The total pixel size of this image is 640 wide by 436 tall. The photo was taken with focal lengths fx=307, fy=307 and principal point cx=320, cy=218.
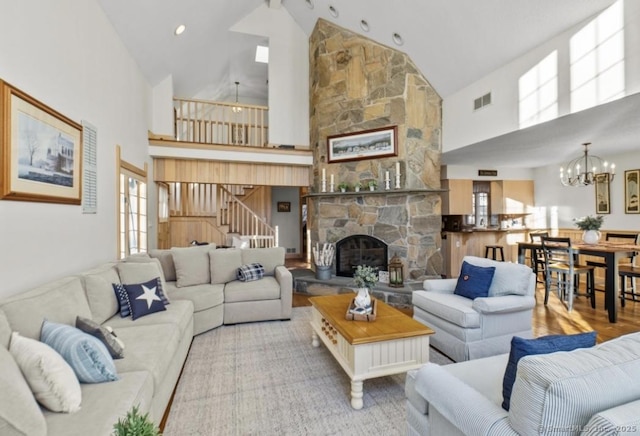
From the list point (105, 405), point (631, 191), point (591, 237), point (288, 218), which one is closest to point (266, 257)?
point (105, 405)

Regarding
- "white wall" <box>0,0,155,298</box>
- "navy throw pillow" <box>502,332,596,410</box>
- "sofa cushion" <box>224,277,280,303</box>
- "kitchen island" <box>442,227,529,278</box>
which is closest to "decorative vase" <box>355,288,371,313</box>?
"navy throw pillow" <box>502,332,596,410</box>

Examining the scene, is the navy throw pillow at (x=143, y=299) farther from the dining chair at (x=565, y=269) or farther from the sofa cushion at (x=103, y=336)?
the dining chair at (x=565, y=269)

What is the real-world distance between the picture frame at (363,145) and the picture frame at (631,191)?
14.0 ft

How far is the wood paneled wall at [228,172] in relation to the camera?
532cm

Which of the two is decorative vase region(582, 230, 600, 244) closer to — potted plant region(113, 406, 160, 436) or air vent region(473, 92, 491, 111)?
air vent region(473, 92, 491, 111)

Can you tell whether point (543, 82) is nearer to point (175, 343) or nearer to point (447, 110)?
point (447, 110)

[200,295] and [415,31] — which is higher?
[415,31]

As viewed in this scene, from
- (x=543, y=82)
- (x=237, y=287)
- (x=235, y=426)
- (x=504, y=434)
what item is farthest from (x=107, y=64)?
(x=543, y=82)

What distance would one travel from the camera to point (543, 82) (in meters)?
3.38

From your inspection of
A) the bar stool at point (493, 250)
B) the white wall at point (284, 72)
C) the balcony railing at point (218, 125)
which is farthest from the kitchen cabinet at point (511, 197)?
the balcony railing at point (218, 125)

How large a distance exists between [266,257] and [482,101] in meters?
3.68

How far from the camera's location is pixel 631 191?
5.41 m

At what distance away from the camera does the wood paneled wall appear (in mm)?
5324

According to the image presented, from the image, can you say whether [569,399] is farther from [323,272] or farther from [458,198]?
[458,198]
